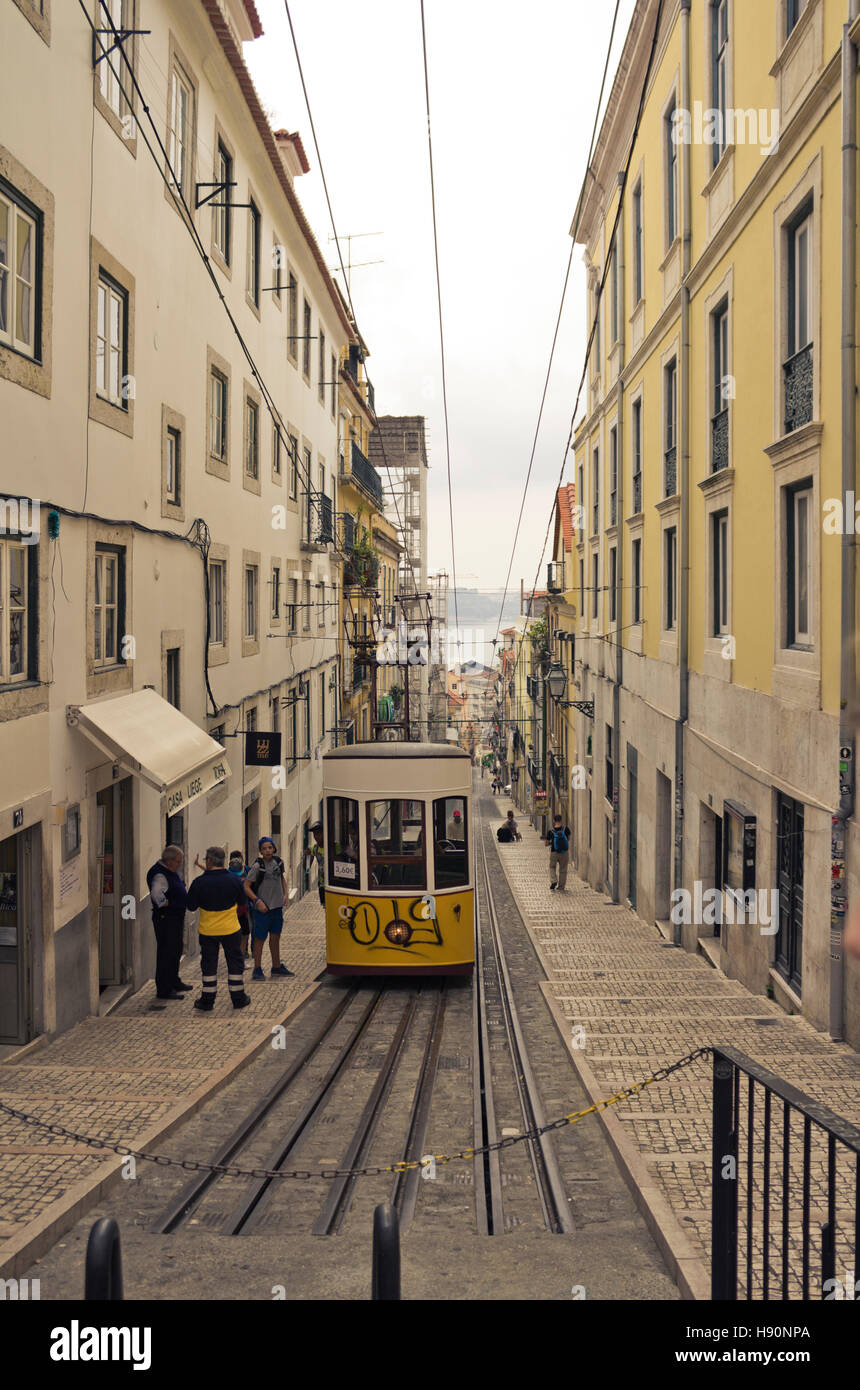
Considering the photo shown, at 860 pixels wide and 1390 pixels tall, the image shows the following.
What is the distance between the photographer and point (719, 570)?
47.8 feet

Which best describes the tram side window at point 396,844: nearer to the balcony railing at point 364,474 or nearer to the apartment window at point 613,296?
the apartment window at point 613,296

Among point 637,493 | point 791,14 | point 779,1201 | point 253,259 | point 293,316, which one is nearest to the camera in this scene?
point 779,1201

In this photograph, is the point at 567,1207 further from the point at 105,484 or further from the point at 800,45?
the point at 800,45

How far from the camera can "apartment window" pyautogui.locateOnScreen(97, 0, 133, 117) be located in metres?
10.9

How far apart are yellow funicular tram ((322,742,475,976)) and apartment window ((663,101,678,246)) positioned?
368 inches

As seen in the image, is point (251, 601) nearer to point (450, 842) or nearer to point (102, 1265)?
point (450, 842)

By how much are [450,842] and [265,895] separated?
85.5 inches

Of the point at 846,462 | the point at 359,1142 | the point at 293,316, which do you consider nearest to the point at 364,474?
the point at 293,316

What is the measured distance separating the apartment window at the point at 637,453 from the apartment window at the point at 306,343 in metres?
8.61

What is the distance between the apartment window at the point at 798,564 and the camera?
10805mm

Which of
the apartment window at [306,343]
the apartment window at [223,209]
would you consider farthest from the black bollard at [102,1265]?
the apartment window at [306,343]

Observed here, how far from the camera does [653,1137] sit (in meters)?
6.63
